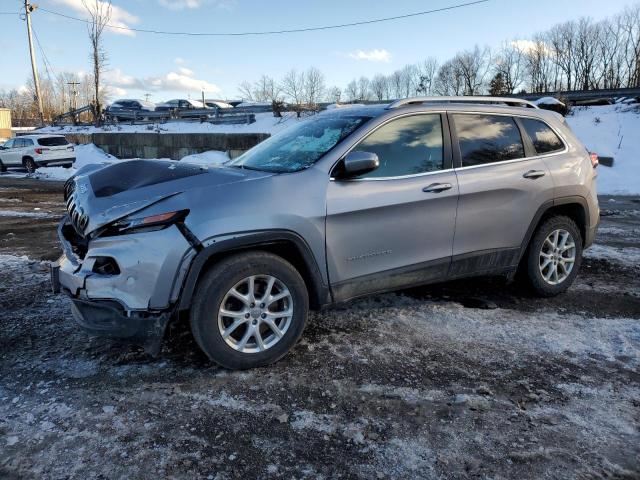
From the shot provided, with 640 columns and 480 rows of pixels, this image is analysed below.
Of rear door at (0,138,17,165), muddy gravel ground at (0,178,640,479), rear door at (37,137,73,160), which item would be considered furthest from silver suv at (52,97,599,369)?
rear door at (0,138,17,165)

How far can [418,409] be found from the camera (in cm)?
274

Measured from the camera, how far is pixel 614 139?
52.4 feet

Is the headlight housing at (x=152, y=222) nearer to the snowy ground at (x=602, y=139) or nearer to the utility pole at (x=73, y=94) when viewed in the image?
the snowy ground at (x=602, y=139)

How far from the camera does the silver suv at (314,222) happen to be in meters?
2.89

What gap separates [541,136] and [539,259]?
1.12 m

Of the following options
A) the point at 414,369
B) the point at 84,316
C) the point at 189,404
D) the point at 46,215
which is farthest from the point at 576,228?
the point at 46,215

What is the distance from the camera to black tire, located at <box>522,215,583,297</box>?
437 centimetres

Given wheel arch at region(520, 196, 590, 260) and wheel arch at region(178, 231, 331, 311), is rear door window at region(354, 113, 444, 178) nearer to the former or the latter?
wheel arch at region(178, 231, 331, 311)

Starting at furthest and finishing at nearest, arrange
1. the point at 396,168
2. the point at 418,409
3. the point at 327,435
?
the point at 396,168 < the point at 418,409 < the point at 327,435

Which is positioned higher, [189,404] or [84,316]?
[84,316]

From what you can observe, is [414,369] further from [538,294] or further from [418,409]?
[538,294]

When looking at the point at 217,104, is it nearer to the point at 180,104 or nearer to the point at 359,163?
the point at 180,104

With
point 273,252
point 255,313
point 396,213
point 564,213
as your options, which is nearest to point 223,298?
point 255,313

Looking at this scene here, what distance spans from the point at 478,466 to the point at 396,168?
81.7 inches
